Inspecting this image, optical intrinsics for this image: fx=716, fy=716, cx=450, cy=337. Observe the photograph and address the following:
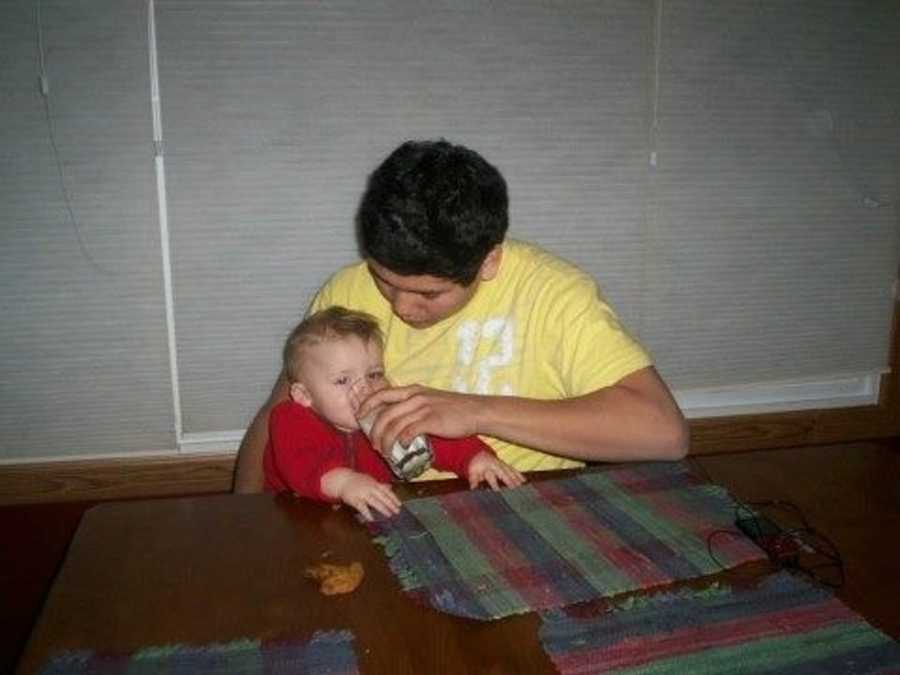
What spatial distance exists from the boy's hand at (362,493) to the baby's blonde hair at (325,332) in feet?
1.19

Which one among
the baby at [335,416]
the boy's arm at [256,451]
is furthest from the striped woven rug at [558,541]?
the boy's arm at [256,451]

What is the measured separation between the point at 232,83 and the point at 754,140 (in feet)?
6.88

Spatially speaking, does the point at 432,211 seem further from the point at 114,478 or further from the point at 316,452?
the point at 114,478

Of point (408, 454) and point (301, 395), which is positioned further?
point (301, 395)

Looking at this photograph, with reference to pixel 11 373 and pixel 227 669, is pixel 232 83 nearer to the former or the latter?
pixel 11 373

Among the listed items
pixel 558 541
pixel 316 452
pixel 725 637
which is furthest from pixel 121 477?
pixel 725 637

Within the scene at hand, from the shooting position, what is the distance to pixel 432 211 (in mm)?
1278

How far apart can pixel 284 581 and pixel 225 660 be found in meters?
0.17

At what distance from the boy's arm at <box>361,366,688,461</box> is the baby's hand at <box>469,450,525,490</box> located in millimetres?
55

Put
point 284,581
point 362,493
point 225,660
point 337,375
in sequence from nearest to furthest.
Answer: point 225,660, point 284,581, point 362,493, point 337,375

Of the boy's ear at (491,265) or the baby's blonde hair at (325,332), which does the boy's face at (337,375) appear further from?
the boy's ear at (491,265)

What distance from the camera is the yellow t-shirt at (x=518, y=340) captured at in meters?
1.50

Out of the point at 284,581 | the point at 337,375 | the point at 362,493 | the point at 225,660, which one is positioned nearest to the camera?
the point at 225,660

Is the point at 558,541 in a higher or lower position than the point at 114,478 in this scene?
higher
